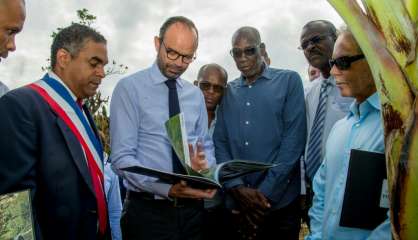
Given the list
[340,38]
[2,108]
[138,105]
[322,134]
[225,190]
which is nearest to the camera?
[2,108]

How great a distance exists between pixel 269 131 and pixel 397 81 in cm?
201

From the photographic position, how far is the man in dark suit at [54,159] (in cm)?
176

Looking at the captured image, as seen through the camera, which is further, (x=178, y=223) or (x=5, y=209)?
(x=178, y=223)

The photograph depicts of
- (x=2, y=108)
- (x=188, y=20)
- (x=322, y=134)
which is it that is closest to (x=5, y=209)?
(x=2, y=108)

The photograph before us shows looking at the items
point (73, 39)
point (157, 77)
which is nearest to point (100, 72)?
point (73, 39)

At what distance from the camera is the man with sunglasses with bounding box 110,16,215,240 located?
8.04 feet

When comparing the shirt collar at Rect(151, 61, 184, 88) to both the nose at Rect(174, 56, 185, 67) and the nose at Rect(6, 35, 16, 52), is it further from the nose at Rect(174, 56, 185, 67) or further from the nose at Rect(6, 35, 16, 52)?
the nose at Rect(6, 35, 16, 52)

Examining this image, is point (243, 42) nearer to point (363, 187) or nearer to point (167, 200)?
point (167, 200)

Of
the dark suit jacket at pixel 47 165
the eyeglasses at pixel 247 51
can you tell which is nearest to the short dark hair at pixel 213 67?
the eyeglasses at pixel 247 51

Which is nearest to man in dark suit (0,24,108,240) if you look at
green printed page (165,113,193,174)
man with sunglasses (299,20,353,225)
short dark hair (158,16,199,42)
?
green printed page (165,113,193,174)

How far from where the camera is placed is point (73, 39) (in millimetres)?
2383

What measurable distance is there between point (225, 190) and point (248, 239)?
0.39m

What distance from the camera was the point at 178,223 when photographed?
2475 millimetres

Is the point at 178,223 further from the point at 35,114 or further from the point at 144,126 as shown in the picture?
the point at 35,114
